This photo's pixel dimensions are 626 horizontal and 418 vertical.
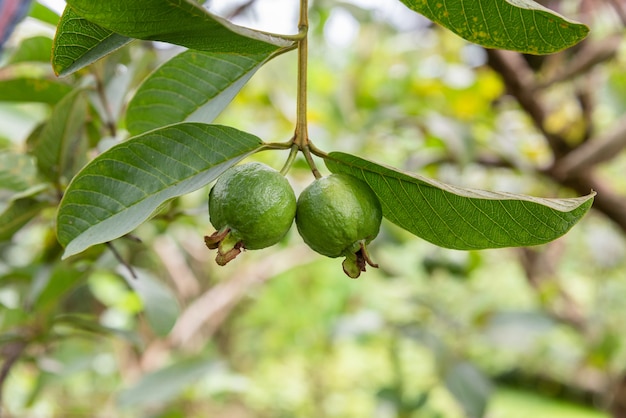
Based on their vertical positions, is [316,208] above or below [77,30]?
below

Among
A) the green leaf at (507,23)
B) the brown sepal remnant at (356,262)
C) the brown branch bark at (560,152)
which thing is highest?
the green leaf at (507,23)

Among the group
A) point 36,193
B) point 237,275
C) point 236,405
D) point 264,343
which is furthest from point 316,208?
A: point 236,405

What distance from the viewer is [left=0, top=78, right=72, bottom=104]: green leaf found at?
2.59 ft

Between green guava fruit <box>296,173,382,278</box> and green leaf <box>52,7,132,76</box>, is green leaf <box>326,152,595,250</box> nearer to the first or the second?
green guava fruit <box>296,173,382,278</box>

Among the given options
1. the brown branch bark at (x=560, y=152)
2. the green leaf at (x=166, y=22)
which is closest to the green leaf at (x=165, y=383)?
the brown branch bark at (x=560, y=152)

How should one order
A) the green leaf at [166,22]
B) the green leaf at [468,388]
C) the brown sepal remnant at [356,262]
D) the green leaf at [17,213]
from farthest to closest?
the green leaf at [468,388] → the green leaf at [17,213] → the brown sepal remnant at [356,262] → the green leaf at [166,22]

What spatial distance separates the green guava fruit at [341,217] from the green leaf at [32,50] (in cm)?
49

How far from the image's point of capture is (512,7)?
414 millimetres

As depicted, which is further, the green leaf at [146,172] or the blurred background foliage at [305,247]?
the blurred background foliage at [305,247]

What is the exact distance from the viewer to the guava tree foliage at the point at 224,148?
1.32 feet

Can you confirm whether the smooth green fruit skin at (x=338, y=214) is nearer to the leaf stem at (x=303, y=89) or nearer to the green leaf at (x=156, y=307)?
the leaf stem at (x=303, y=89)

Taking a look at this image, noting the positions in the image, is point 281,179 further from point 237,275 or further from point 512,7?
point 237,275

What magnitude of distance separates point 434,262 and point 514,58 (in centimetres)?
55

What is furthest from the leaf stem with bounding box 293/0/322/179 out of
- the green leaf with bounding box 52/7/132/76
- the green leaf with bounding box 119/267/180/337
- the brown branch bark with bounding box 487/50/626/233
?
the brown branch bark with bounding box 487/50/626/233
